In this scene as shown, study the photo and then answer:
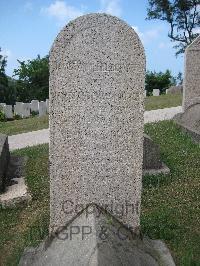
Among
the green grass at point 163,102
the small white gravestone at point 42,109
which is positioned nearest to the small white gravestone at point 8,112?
the small white gravestone at point 42,109

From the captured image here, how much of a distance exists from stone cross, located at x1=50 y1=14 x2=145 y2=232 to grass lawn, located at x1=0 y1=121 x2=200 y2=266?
88 cm

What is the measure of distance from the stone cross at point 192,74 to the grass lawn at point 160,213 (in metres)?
3.80

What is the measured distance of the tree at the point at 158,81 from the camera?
27781 millimetres

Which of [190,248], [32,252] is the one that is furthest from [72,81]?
[190,248]

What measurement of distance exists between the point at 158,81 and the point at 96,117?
2399 centimetres

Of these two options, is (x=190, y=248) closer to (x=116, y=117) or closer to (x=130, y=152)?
(x=130, y=152)

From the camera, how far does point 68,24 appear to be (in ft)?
13.6

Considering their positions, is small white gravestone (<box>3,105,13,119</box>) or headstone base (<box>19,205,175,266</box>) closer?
headstone base (<box>19,205,175,266</box>)

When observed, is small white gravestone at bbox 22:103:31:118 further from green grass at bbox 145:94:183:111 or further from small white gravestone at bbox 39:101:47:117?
green grass at bbox 145:94:183:111

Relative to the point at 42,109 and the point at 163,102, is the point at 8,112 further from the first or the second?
the point at 163,102

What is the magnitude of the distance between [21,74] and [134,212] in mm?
26345

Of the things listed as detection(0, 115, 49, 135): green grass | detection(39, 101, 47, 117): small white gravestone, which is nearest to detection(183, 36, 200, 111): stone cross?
detection(0, 115, 49, 135): green grass

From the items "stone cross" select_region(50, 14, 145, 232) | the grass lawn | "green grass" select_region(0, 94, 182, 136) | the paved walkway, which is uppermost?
"stone cross" select_region(50, 14, 145, 232)

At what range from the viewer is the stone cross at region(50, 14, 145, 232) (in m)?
4.17
